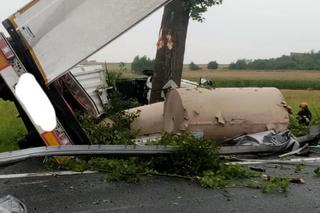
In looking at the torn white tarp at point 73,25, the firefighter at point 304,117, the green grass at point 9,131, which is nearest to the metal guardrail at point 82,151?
the torn white tarp at point 73,25

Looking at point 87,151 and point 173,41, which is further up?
point 173,41

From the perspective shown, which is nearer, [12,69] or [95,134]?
[12,69]

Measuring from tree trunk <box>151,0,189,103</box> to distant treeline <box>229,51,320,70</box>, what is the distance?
52.5 meters

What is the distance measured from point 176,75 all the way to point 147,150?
6.56 metres

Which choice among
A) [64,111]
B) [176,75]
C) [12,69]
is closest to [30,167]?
[64,111]

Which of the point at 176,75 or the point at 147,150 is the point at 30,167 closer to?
the point at 147,150

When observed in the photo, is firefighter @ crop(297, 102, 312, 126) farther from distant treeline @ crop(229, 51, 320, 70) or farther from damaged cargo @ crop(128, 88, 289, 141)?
distant treeline @ crop(229, 51, 320, 70)

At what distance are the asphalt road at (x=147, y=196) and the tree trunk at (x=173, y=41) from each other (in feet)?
21.9

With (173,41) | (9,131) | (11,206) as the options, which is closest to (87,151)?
(11,206)

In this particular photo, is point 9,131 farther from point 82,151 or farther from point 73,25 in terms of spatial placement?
point 73,25

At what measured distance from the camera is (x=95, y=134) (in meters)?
7.72

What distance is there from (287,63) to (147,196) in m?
62.9

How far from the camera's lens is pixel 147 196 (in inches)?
202

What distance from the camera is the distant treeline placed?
211 ft
